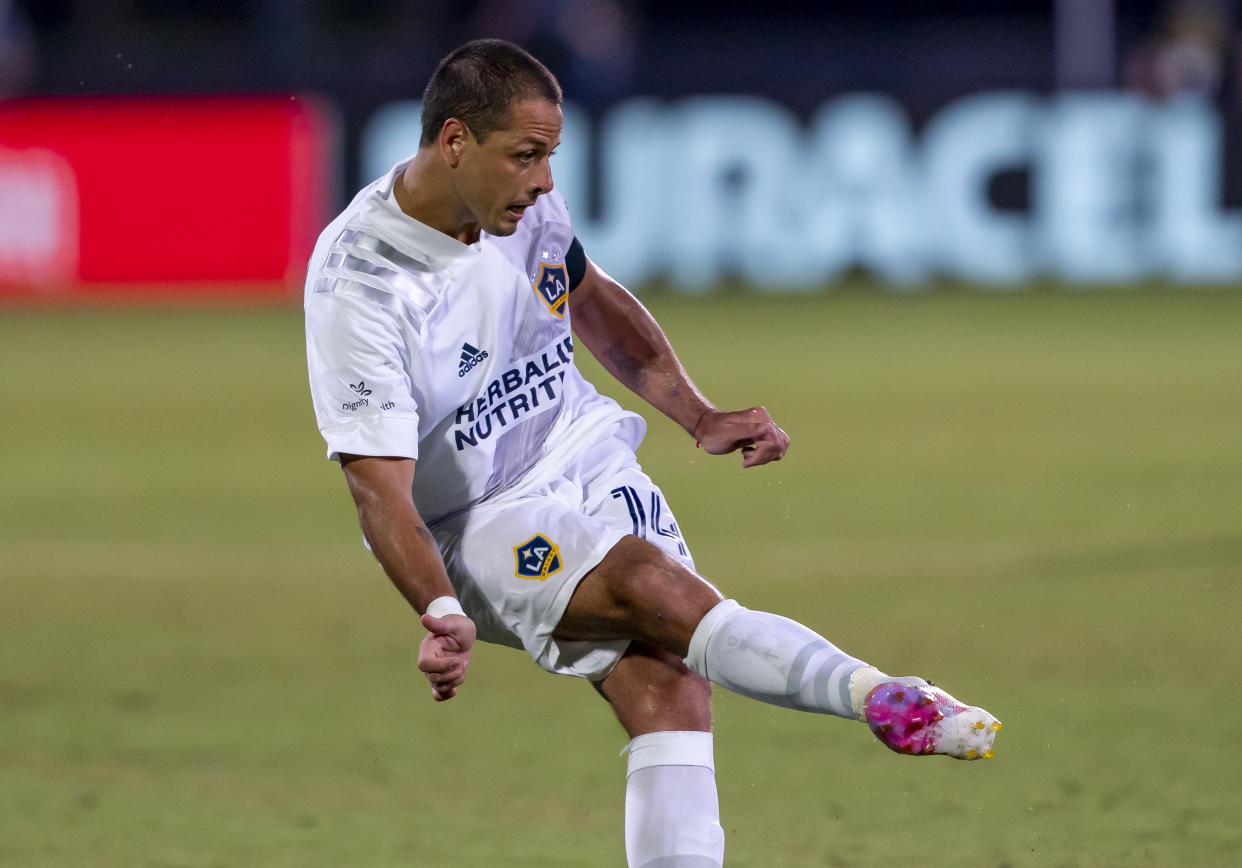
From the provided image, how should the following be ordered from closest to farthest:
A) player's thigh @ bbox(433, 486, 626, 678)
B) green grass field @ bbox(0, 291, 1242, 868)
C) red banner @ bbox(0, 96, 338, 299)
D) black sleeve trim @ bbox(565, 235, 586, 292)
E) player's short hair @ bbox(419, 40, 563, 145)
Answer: player's short hair @ bbox(419, 40, 563, 145)
player's thigh @ bbox(433, 486, 626, 678)
black sleeve trim @ bbox(565, 235, 586, 292)
green grass field @ bbox(0, 291, 1242, 868)
red banner @ bbox(0, 96, 338, 299)

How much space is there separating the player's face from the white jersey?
7.4 inches

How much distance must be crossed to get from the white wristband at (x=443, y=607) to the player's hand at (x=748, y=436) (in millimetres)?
836

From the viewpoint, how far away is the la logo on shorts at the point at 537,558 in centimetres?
421

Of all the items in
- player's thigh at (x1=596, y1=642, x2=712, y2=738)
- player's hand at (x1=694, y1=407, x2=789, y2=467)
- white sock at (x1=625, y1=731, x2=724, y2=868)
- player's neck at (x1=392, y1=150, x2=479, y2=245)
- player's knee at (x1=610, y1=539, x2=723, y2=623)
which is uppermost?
player's neck at (x1=392, y1=150, x2=479, y2=245)

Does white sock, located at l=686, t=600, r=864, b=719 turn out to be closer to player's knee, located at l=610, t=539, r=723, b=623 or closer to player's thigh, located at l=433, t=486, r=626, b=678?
player's knee, located at l=610, t=539, r=723, b=623

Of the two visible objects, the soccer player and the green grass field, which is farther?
the green grass field

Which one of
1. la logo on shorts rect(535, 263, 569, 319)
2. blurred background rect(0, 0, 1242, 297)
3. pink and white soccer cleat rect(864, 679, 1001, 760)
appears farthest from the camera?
blurred background rect(0, 0, 1242, 297)

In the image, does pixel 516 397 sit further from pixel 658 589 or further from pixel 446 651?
pixel 446 651

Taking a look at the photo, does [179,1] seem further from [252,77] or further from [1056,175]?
[1056,175]

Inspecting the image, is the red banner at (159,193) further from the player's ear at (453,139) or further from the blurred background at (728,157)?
the player's ear at (453,139)

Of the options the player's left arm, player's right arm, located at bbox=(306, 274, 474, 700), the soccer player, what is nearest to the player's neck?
the soccer player

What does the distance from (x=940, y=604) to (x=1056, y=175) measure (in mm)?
11736

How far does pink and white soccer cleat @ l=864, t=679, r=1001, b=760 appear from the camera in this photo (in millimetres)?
3660

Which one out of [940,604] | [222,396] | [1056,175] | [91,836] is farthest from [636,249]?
[91,836]
